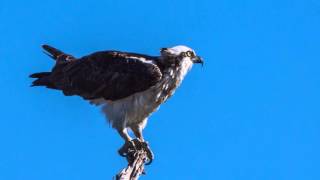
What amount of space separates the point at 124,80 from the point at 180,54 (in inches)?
40.9

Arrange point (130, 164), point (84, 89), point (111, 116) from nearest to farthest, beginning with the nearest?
point (130, 164)
point (111, 116)
point (84, 89)

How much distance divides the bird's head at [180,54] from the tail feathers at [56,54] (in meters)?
2.00

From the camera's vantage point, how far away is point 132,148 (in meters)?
11.8

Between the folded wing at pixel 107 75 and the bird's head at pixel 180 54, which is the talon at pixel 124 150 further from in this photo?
the bird's head at pixel 180 54

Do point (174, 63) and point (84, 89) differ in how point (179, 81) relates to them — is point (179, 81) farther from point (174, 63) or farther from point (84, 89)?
point (84, 89)

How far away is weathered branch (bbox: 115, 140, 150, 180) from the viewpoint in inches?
359

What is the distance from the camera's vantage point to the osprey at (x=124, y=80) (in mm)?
13148

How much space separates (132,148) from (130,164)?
1752 mm

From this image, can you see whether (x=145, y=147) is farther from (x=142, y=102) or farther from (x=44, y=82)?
(x=44, y=82)

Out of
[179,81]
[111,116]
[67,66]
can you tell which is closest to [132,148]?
[111,116]

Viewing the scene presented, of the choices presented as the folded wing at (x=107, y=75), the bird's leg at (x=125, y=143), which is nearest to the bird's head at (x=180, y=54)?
the folded wing at (x=107, y=75)

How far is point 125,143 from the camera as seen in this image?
1210cm

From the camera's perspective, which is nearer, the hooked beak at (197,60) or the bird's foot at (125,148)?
the bird's foot at (125,148)

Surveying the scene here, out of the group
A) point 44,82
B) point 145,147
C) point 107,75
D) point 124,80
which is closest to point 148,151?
point 145,147
